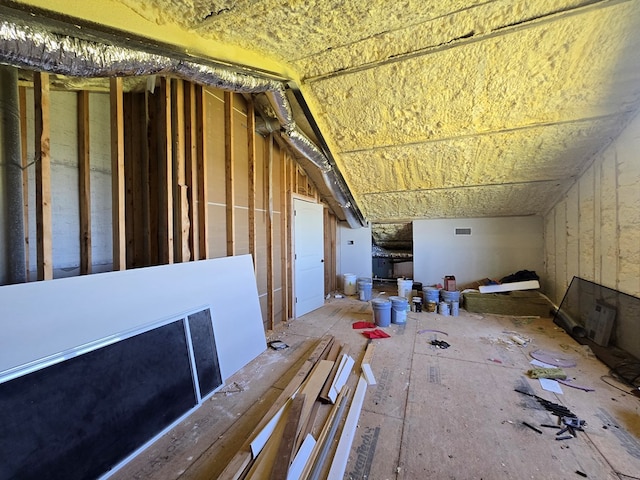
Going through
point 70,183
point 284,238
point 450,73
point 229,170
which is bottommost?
point 284,238

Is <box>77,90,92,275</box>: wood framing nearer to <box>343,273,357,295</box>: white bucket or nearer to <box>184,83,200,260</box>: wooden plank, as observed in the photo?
<box>184,83,200,260</box>: wooden plank

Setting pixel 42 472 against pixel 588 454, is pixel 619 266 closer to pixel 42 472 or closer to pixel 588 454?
pixel 588 454

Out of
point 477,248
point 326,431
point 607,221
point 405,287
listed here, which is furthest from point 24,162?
point 477,248

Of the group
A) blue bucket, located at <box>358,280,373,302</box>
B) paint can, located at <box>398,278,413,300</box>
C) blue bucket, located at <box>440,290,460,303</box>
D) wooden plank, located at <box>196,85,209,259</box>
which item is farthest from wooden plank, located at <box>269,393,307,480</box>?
paint can, located at <box>398,278,413,300</box>

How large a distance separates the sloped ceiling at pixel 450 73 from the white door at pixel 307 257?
96 cm

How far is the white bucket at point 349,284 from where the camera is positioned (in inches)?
217

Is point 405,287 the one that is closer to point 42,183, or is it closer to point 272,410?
point 272,410

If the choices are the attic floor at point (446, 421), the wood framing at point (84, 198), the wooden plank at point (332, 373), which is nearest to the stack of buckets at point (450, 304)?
the attic floor at point (446, 421)

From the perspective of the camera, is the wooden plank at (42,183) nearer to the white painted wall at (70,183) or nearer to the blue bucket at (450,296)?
the white painted wall at (70,183)

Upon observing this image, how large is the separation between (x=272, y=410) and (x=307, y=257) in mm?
2628

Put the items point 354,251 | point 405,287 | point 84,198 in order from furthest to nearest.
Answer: point 354,251 < point 405,287 < point 84,198

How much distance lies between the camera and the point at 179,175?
7.47 feet

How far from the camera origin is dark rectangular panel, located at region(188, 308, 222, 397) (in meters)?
2.01

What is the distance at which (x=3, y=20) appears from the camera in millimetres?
991
